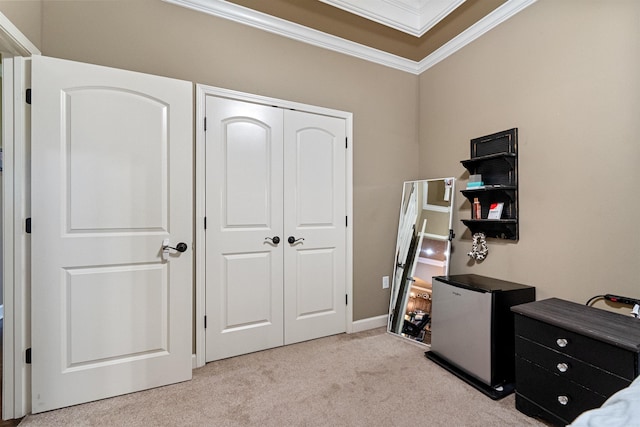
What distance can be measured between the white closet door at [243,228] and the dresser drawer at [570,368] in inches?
70.5

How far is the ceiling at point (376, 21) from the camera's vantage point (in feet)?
7.96

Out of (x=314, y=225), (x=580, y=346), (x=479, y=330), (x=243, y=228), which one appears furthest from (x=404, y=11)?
(x=580, y=346)

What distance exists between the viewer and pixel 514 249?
2.38 meters

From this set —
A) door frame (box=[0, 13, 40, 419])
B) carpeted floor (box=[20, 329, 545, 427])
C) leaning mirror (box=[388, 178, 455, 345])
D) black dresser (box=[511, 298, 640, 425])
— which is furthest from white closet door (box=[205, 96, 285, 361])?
black dresser (box=[511, 298, 640, 425])

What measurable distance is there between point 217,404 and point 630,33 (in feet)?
10.7

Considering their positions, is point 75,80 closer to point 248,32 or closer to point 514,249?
point 248,32

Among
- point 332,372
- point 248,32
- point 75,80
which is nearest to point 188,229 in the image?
point 75,80

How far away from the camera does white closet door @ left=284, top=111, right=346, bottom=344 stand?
270 cm

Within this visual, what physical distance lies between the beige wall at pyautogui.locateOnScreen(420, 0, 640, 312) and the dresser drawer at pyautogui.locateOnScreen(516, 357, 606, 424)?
0.64 meters

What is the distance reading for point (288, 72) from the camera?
2711 millimetres

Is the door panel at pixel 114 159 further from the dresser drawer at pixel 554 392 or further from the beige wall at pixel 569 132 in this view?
the beige wall at pixel 569 132

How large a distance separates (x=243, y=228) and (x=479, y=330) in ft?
6.18

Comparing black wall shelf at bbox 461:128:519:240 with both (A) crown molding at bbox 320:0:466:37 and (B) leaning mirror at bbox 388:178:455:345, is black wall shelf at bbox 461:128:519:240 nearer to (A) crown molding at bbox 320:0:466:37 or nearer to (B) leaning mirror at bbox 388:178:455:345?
(B) leaning mirror at bbox 388:178:455:345

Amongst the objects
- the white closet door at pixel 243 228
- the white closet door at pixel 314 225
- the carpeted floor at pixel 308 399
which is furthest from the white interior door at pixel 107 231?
the white closet door at pixel 314 225
